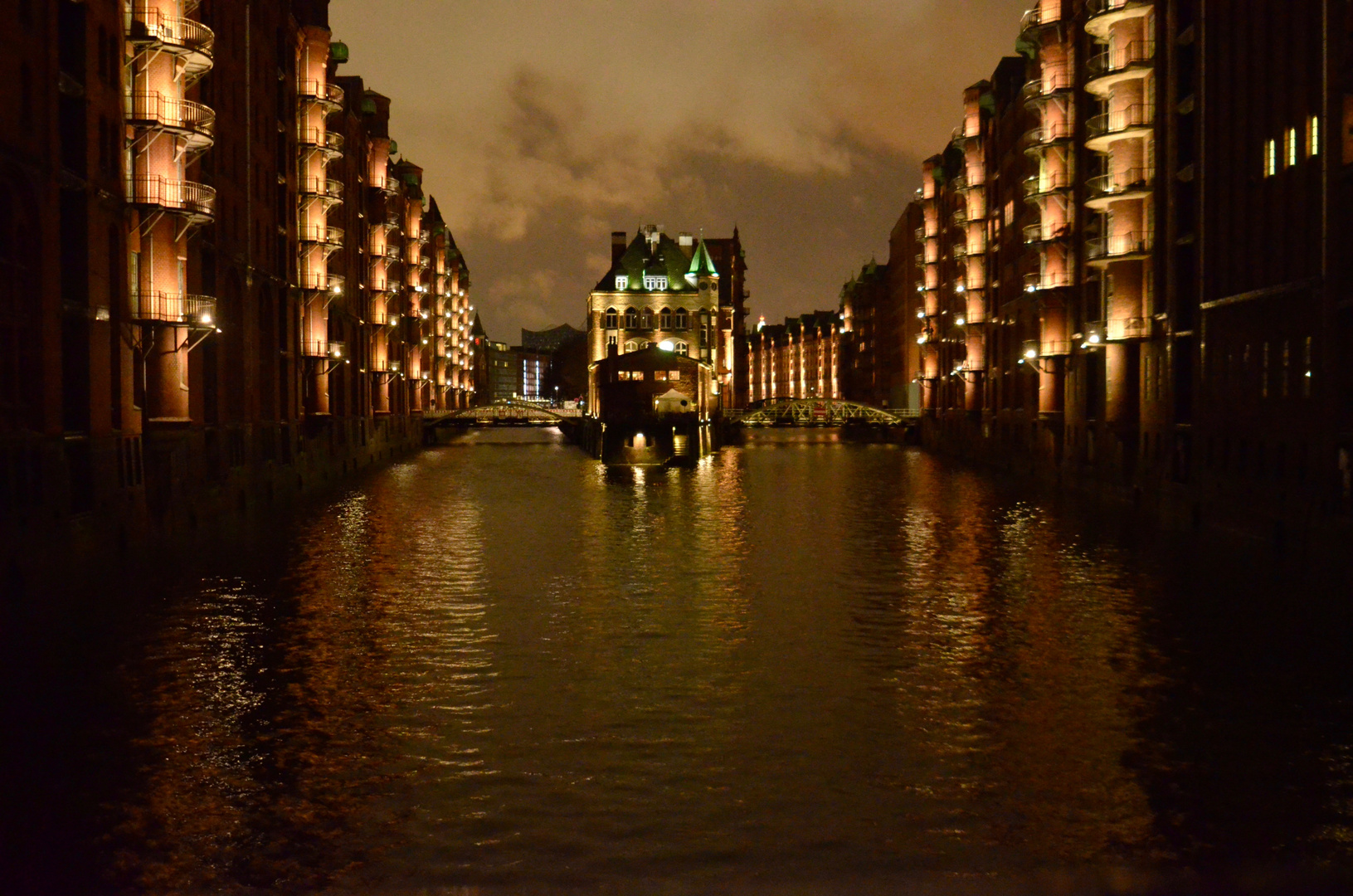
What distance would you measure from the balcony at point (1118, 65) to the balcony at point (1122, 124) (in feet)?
3.59

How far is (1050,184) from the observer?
6225 cm

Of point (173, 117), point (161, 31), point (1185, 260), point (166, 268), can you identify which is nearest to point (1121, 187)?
point (1185, 260)

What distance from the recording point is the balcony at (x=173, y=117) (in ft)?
128

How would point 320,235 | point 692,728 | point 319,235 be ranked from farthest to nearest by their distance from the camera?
point 320,235, point 319,235, point 692,728

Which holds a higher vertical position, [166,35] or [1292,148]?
[166,35]

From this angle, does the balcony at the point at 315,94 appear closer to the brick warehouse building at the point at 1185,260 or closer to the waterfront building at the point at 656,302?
the brick warehouse building at the point at 1185,260

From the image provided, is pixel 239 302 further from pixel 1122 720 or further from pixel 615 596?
pixel 1122 720

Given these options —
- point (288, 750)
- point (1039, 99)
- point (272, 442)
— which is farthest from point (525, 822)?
point (1039, 99)

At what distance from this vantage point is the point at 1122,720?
17.2 metres

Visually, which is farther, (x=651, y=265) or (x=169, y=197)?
(x=651, y=265)

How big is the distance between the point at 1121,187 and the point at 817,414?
123 metres

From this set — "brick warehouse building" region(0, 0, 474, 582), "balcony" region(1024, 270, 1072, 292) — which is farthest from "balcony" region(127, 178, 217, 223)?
"balcony" region(1024, 270, 1072, 292)

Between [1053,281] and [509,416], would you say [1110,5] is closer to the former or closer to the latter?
[1053,281]

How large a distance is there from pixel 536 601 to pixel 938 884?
16569 millimetres
